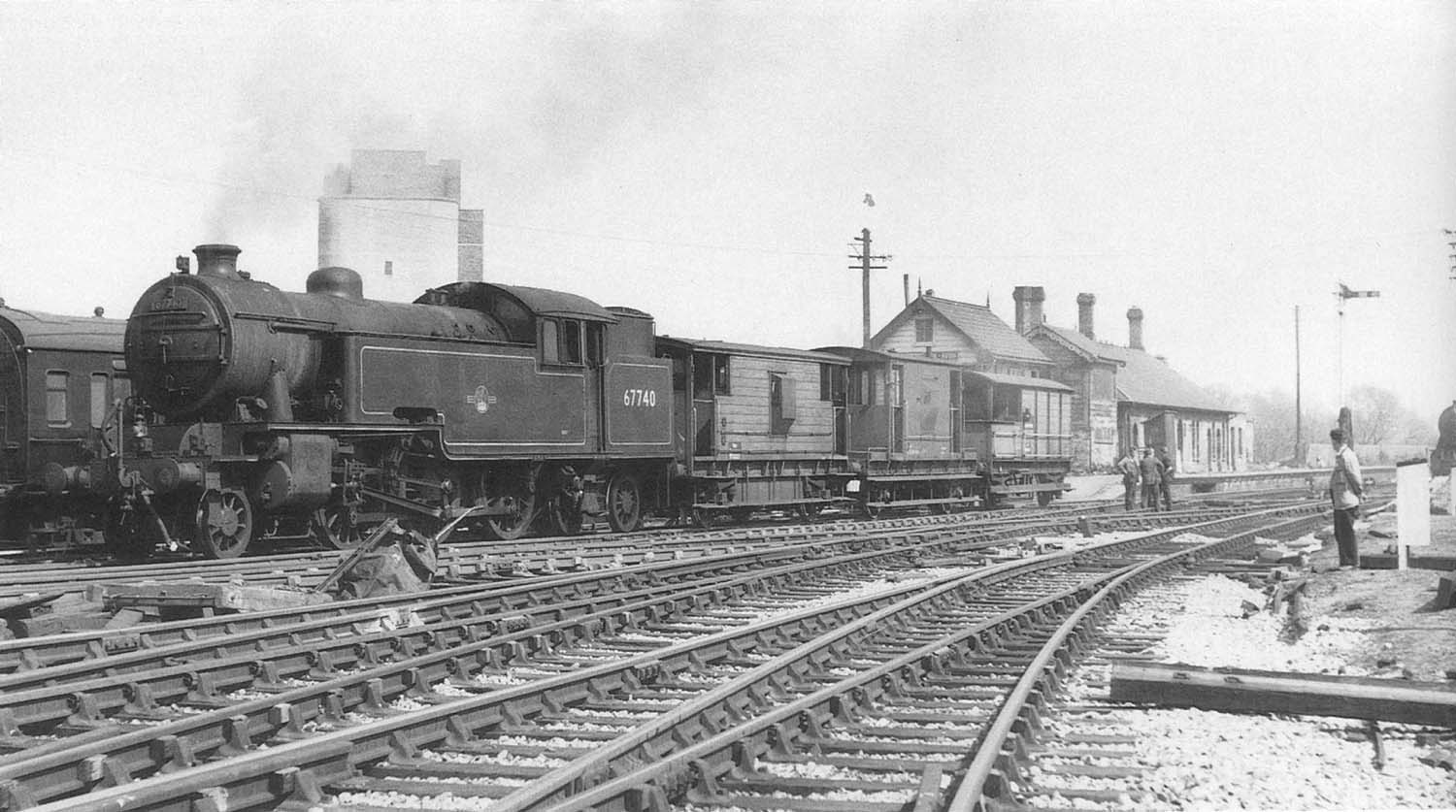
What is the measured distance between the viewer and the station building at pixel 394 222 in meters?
45.2

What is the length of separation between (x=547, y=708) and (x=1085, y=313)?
5029cm

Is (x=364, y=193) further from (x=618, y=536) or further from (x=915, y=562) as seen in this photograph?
(x=915, y=562)

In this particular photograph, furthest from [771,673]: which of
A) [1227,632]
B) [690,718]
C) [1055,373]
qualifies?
[1055,373]

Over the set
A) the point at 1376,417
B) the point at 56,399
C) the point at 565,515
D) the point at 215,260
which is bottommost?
the point at 565,515

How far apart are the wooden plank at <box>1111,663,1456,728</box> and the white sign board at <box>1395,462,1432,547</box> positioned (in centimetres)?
443

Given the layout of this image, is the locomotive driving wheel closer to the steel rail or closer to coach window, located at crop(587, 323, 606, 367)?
coach window, located at crop(587, 323, 606, 367)

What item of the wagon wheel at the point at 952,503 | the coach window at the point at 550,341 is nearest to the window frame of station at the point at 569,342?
the coach window at the point at 550,341

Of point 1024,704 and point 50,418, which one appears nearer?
point 1024,704

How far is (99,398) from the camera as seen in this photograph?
48.4 feet

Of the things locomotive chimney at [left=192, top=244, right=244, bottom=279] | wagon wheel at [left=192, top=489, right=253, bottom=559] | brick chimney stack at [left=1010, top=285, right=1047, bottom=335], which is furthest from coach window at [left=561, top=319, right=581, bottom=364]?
brick chimney stack at [left=1010, top=285, right=1047, bottom=335]

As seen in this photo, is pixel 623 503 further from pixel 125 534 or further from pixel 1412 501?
pixel 1412 501

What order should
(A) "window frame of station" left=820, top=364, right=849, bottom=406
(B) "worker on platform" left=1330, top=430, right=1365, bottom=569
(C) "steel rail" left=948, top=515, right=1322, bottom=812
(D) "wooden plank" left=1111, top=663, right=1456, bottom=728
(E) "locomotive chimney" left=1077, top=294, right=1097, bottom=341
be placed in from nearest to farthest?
(C) "steel rail" left=948, top=515, right=1322, bottom=812
(D) "wooden plank" left=1111, top=663, right=1456, bottom=728
(B) "worker on platform" left=1330, top=430, right=1365, bottom=569
(A) "window frame of station" left=820, top=364, right=849, bottom=406
(E) "locomotive chimney" left=1077, top=294, right=1097, bottom=341

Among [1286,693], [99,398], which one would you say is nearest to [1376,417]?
[99,398]

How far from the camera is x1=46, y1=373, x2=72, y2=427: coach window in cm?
1428
